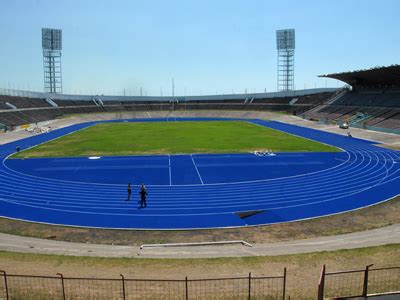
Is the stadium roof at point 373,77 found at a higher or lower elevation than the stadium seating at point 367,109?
higher

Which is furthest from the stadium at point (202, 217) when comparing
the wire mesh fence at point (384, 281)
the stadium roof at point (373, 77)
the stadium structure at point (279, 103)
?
the stadium roof at point (373, 77)

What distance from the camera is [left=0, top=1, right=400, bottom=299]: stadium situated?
32.9ft

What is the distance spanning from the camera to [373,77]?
7238 cm

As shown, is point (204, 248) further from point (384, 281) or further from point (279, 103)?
point (279, 103)

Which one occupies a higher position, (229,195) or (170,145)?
(170,145)

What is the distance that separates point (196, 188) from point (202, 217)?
5653 millimetres

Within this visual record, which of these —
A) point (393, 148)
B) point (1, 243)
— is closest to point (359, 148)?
point (393, 148)

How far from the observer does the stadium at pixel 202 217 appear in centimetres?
1004

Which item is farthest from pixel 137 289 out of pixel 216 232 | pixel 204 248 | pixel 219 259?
pixel 216 232

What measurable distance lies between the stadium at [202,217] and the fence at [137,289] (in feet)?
0.13

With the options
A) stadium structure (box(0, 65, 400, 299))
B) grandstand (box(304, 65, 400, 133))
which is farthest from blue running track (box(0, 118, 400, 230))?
grandstand (box(304, 65, 400, 133))

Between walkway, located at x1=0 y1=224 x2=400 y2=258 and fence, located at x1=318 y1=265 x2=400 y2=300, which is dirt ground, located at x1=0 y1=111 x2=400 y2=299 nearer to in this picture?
fence, located at x1=318 y1=265 x2=400 y2=300

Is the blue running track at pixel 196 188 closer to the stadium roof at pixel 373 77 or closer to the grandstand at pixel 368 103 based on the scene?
the grandstand at pixel 368 103

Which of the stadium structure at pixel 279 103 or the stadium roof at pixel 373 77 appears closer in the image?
the stadium structure at pixel 279 103
